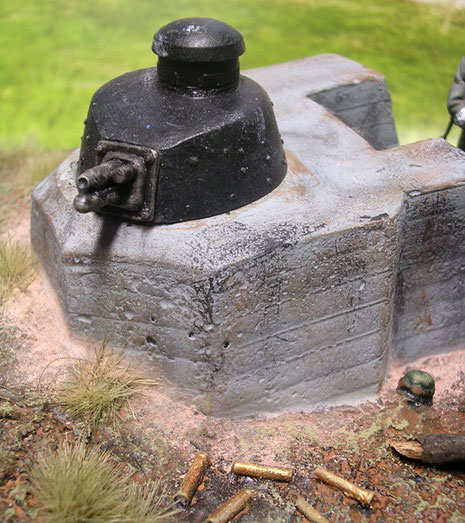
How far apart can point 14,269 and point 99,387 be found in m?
1.16

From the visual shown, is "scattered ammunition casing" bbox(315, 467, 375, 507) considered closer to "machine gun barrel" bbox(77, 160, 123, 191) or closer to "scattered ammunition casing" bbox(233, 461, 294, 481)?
"scattered ammunition casing" bbox(233, 461, 294, 481)

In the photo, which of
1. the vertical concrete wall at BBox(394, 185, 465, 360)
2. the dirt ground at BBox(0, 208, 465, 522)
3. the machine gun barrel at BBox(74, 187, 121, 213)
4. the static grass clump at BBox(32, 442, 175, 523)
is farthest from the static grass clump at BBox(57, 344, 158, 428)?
the vertical concrete wall at BBox(394, 185, 465, 360)

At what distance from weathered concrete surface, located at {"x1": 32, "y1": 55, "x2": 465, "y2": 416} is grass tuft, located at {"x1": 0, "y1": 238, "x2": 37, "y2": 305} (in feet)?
0.44

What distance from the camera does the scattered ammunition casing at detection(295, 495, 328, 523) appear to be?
10.7ft

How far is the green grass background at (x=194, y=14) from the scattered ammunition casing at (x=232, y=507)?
164 inches

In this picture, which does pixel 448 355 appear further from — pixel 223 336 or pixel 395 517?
pixel 223 336

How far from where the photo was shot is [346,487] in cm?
343

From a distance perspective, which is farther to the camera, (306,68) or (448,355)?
(306,68)

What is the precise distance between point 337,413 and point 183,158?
176 cm

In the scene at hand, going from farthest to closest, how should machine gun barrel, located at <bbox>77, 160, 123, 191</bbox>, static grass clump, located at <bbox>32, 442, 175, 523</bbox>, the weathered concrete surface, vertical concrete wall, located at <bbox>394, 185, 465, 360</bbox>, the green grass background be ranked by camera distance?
1. the green grass background
2. vertical concrete wall, located at <bbox>394, 185, 465, 360</bbox>
3. the weathered concrete surface
4. machine gun barrel, located at <bbox>77, 160, 123, 191</bbox>
5. static grass clump, located at <bbox>32, 442, 175, 523</bbox>

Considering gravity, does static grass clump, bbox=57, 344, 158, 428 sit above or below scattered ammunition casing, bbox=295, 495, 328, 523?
above

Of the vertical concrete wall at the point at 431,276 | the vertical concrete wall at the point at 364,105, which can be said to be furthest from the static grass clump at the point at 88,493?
the vertical concrete wall at the point at 364,105

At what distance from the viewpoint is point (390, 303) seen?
403 cm

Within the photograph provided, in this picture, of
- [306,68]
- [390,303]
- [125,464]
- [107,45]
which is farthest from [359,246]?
[107,45]
